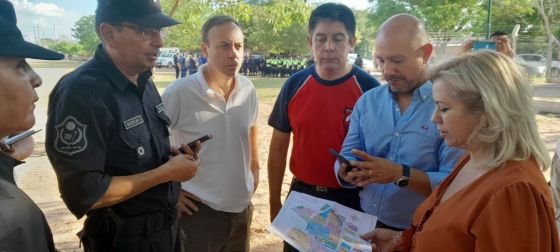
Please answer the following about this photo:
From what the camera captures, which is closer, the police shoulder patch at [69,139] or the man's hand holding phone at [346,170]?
the police shoulder patch at [69,139]

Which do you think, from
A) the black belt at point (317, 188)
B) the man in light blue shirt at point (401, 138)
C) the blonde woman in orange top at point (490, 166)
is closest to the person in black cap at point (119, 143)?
the black belt at point (317, 188)

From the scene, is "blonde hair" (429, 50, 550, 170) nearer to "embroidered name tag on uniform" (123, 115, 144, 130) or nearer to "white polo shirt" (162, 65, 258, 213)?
"embroidered name tag on uniform" (123, 115, 144, 130)

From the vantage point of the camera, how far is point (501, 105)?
56.9 inches

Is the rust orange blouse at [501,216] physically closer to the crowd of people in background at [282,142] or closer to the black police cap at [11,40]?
the crowd of people in background at [282,142]

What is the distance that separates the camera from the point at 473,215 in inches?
54.4

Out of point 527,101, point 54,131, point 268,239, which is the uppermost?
point 527,101

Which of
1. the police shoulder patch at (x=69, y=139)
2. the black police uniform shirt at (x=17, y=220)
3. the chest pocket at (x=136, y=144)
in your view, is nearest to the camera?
the black police uniform shirt at (x=17, y=220)

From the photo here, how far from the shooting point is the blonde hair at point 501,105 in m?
1.44

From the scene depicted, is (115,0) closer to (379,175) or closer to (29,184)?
(379,175)

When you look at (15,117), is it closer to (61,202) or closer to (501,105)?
(501,105)

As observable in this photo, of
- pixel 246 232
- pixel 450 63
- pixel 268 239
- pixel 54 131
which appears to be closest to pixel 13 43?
pixel 54 131

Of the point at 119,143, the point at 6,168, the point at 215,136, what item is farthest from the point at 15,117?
the point at 215,136

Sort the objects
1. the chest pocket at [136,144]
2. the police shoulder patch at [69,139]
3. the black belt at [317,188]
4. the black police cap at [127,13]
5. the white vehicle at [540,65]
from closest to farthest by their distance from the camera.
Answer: the police shoulder patch at [69,139]
the chest pocket at [136,144]
the black police cap at [127,13]
the black belt at [317,188]
the white vehicle at [540,65]

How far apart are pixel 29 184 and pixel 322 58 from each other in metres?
5.11
